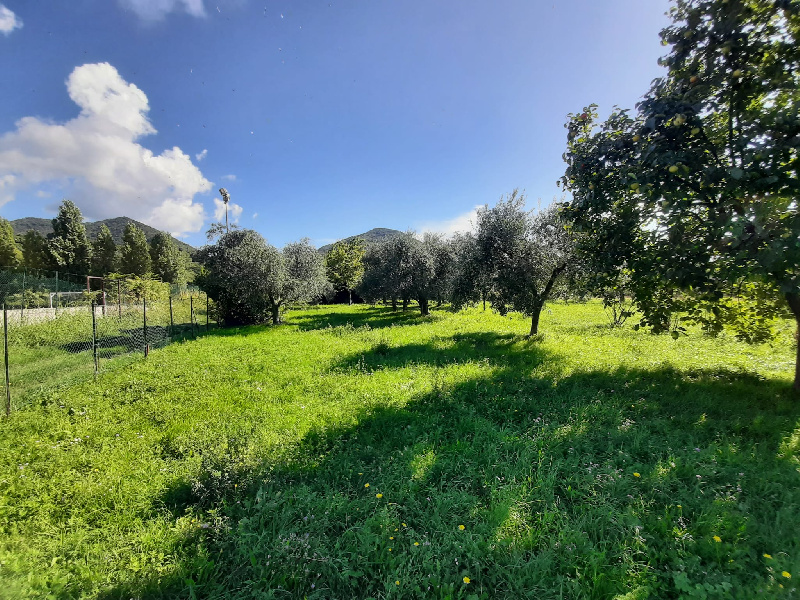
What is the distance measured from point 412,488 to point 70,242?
205 ft

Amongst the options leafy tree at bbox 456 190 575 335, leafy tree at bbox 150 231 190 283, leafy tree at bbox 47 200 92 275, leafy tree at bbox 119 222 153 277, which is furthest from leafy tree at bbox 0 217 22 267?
leafy tree at bbox 456 190 575 335

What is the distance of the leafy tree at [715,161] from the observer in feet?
16.6

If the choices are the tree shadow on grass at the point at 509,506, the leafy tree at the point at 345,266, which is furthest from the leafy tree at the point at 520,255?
the leafy tree at the point at 345,266

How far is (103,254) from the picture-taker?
49.2m

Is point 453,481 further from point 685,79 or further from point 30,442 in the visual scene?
point 685,79

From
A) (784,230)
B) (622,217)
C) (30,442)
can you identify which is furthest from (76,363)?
(784,230)

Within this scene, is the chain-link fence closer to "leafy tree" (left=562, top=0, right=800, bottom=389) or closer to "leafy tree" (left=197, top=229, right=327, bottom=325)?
"leafy tree" (left=197, top=229, right=327, bottom=325)

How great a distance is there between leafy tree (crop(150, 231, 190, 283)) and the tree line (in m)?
5.06

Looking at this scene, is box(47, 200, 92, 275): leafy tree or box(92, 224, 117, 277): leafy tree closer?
box(47, 200, 92, 275): leafy tree

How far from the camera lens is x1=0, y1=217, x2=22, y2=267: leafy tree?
1679 inches

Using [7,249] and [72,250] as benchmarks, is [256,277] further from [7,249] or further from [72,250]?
[7,249]

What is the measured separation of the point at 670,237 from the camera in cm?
643

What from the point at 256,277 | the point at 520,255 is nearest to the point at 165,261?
the point at 256,277

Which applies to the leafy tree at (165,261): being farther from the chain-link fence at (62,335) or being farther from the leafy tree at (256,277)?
the leafy tree at (256,277)
